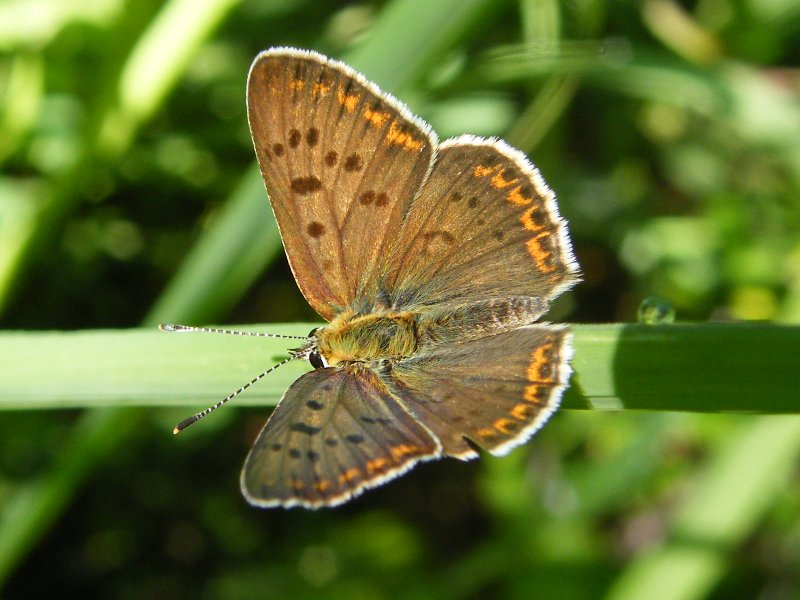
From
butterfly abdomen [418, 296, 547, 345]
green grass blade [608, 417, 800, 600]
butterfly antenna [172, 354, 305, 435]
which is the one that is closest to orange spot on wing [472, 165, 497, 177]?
butterfly abdomen [418, 296, 547, 345]

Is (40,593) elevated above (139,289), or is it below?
below

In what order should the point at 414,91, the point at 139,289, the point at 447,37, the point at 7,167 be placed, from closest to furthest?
the point at 447,37 < the point at 414,91 < the point at 7,167 < the point at 139,289

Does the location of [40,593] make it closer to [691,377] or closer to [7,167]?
[7,167]

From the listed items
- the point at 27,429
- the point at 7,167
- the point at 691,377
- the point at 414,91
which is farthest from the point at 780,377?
the point at 7,167

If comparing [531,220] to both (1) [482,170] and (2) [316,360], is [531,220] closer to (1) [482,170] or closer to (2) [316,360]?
(1) [482,170]

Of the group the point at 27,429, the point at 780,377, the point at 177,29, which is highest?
the point at 177,29

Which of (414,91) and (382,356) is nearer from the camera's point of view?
(382,356)

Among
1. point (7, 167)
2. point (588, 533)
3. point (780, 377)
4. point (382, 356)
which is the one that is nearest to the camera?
point (780, 377)

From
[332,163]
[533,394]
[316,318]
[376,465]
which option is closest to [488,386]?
[533,394]
